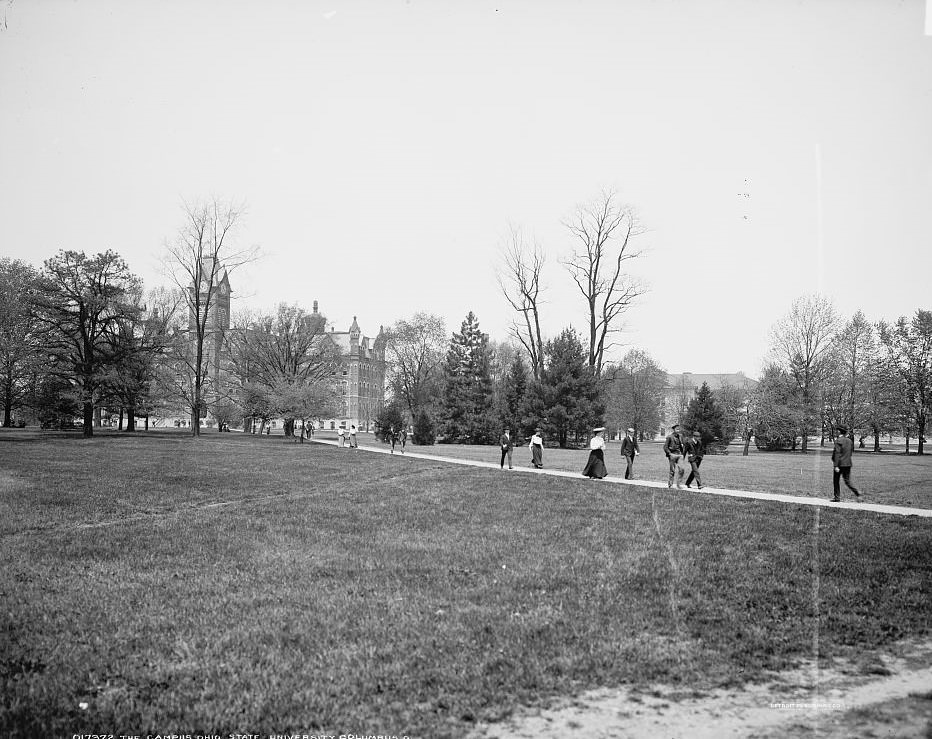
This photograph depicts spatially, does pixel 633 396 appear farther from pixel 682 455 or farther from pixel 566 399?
pixel 682 455

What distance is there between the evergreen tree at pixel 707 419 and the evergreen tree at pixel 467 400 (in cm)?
1657

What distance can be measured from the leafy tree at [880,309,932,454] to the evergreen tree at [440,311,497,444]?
Answer: 3344cm

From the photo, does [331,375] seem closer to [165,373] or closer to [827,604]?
[165,373]

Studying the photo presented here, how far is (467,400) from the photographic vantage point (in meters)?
58.2

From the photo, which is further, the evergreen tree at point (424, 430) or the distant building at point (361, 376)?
the distant building at point (361, 376)

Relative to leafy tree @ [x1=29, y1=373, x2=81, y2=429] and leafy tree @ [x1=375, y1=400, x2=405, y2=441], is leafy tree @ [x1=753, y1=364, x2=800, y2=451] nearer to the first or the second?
leafy tree @ [x1=375, y1=400, x2=405, y2=441]

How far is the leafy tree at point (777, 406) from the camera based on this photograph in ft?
174

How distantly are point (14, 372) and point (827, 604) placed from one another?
182 feet

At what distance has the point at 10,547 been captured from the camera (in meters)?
10.5

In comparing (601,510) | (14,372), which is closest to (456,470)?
(601,510)

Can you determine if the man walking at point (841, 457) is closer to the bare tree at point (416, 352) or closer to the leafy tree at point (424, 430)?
the leafy tree at point (424, 430)

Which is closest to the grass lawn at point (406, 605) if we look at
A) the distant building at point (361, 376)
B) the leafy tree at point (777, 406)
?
the leafy tree at point (777, 406)

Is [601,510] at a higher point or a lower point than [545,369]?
lower

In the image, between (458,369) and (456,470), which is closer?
(456,470)
